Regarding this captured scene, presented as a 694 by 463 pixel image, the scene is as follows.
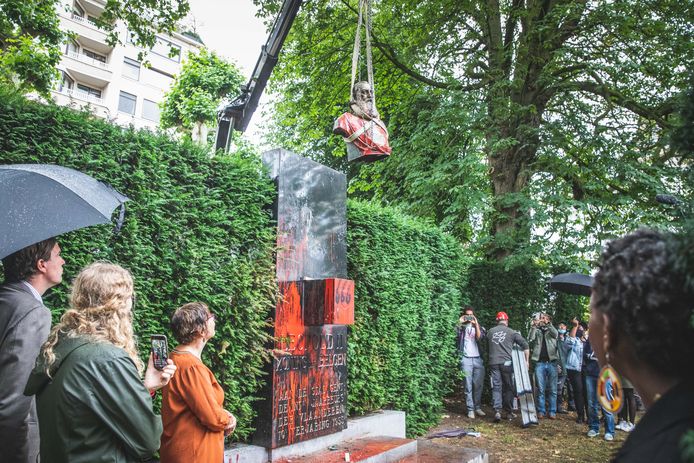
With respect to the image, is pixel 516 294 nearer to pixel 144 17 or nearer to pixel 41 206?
pixel 144 17

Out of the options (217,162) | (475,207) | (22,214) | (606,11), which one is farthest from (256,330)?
(606,11)

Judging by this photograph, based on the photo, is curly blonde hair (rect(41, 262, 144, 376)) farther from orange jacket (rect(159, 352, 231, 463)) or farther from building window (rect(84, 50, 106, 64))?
building window (rect(84, 50, 106, 64))

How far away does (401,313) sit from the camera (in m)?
8.32

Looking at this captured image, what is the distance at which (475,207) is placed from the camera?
37.6 ft

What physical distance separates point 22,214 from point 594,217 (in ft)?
37.8

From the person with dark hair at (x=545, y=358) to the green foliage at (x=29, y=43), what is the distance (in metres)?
11.8

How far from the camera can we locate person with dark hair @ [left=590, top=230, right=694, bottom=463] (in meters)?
1.08

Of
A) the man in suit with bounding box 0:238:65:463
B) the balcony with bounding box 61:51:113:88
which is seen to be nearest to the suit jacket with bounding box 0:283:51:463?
the man in suit with bounding box 0:238:65:463

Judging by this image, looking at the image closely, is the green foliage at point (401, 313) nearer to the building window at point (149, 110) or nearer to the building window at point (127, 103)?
the building window at point (127, 103)

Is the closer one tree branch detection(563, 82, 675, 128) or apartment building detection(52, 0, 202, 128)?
tree branch detection(563, 82, 675, 128)

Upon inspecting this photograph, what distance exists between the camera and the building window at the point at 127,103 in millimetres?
37000

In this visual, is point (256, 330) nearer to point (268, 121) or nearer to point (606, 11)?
point (606, 11)

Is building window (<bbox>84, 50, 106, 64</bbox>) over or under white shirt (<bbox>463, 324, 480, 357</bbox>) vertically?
over

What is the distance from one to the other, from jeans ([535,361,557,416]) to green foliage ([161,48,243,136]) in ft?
51.5
